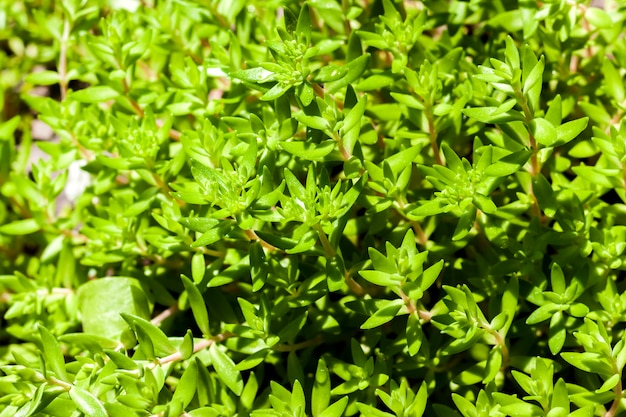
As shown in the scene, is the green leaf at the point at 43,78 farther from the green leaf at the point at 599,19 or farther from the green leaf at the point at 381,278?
the green leaf at the point at 599,19

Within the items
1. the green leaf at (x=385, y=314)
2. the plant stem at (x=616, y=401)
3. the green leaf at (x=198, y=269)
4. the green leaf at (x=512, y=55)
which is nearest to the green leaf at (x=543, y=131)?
the green leaf at (x=512, y=55)

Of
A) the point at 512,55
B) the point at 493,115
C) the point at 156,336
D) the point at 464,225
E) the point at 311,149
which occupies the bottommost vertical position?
the point at 156,336

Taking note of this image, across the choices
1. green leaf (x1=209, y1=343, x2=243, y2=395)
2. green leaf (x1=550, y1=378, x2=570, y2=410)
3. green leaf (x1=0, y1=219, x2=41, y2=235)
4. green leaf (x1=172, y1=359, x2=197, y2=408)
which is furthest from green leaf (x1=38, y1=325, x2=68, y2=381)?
green leaf (x1=550, y1=378, x2=570, y2=410)

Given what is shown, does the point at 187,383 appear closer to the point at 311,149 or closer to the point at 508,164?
the point at 311,149

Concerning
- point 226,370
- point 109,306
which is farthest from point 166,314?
point 226,370

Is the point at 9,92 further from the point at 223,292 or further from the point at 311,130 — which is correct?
the point at 311,130

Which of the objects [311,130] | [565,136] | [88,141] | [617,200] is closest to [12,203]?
[88,141]
